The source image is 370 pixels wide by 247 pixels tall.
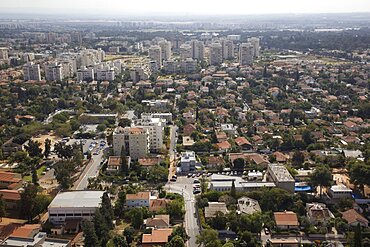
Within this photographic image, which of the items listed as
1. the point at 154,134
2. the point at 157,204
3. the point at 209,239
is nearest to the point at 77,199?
the point at 157,204

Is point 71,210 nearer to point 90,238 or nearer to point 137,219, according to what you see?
point 137,219

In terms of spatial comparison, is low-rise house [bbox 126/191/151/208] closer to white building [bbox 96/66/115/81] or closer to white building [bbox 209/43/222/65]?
white building [bbox 96/66/115/81]

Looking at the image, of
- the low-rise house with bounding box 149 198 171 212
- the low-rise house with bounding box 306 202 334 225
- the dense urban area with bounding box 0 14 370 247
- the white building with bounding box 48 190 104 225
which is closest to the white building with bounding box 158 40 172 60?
the dense urban area with bounding box 0 14 370 247

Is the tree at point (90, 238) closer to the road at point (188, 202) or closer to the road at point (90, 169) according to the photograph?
the road at point (188, 202)

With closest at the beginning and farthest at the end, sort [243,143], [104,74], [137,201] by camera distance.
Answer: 1. [137,201]
2. [243,143]
3. [104,74]

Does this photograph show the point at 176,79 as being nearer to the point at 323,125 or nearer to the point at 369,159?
the point at 323,125

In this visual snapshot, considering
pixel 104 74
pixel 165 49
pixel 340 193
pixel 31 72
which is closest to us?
pixel 340 193
